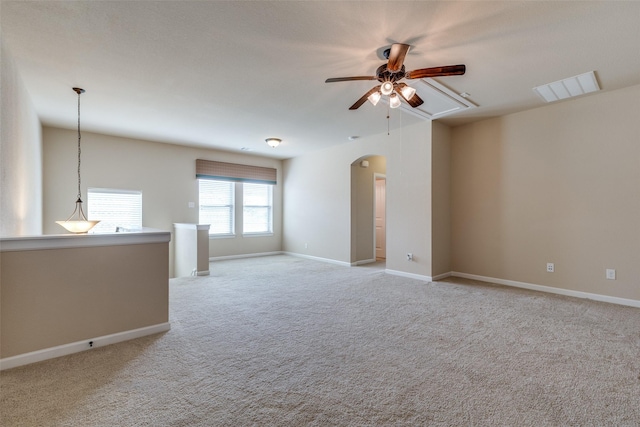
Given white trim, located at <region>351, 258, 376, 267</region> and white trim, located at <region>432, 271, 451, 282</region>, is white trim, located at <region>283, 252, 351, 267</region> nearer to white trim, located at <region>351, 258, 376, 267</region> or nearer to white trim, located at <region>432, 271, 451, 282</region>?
white trim, located at <region>351, 258, 376, 267</region>

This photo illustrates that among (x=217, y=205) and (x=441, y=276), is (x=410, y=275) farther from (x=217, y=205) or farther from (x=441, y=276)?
(x=217, y=205)

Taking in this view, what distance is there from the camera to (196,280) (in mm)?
4812

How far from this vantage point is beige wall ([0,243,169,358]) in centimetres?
214

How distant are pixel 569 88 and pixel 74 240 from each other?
206 inches

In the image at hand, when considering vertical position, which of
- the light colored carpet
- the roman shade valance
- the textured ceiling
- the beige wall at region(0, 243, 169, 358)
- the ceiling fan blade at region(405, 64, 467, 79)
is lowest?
the light colored carpet

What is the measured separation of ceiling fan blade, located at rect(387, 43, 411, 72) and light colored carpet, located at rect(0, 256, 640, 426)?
7.71 feet

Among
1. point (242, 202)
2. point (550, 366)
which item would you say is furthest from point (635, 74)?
point (242, 202)

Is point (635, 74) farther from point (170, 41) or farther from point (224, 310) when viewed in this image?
point (224, 310)

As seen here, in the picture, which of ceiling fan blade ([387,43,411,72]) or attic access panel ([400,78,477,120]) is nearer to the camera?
ceiling fan blade ([387,43,411,72])

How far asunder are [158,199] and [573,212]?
6.94 meters

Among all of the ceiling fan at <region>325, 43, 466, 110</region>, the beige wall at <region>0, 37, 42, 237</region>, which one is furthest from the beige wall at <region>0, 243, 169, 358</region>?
the ceiling fan at <region>325, 43, 466, 110</region>

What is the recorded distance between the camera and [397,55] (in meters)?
2.40

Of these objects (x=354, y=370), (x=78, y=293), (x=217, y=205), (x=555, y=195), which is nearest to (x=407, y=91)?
(x=354, y=370)

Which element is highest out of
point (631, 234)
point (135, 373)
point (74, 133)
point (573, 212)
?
point (74, 133)
